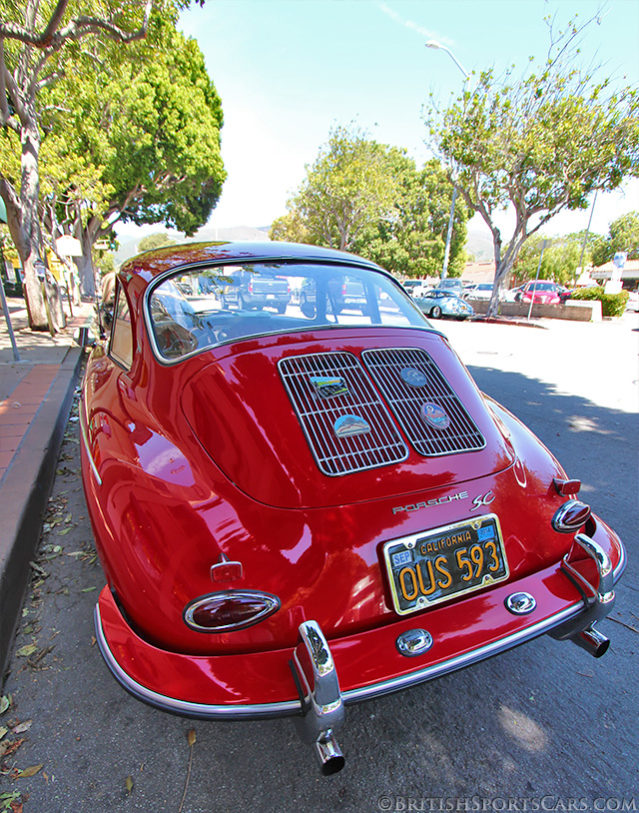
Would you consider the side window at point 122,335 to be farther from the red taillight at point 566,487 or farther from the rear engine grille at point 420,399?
the red taillight at point 566,487

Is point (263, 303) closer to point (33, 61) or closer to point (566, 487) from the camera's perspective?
point (566, 487)

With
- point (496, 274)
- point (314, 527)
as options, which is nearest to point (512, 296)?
point (496, 274)

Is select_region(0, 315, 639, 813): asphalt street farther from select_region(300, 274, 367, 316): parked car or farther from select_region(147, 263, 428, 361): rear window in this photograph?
select_region(300, 274, 367, 316): parked car

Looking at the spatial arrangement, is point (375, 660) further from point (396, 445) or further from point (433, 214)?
point (433, 214)

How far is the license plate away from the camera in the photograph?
4.89ft

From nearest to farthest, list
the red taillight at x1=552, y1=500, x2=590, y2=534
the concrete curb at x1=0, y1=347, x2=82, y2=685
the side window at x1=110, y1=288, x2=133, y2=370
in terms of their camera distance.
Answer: the red taillight at x1=552, y1=500, x2=590, y2=534 → the concrete curb at x1=0, y1=347, x2=82, y2=685 → the side window at x1=110, y1=288, x2=133, y2=370

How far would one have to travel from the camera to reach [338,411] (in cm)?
180

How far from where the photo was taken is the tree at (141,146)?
45.3ft

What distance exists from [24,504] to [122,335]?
120 centimetres

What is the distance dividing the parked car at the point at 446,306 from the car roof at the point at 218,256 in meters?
16.2

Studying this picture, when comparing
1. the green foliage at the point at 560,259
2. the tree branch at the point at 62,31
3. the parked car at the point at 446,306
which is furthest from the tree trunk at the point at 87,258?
the green foliage at the point at 560,259

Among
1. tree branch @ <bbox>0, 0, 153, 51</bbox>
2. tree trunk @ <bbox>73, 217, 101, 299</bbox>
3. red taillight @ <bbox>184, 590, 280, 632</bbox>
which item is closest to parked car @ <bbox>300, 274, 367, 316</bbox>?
red taillight @ <bbox>184, 590, 280, 632</bbox>

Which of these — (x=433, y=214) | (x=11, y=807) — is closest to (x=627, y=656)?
(x=11, y=807)

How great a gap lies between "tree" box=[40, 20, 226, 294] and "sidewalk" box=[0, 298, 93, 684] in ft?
26.3
